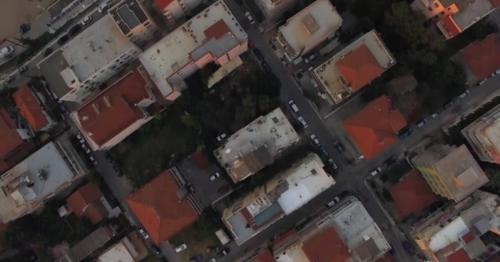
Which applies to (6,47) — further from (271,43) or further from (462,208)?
(462,208)

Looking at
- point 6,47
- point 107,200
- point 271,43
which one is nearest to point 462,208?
point 271,43

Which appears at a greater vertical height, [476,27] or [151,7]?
[151,7]

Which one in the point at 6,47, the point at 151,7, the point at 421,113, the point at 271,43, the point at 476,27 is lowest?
the point at 421,113

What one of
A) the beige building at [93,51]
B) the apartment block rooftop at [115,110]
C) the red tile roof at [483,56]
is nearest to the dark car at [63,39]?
the beige building at [93,51]

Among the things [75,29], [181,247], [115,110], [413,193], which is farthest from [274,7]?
[181,247]

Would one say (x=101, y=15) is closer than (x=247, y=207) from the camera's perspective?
No

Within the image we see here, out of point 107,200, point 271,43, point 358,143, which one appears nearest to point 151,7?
point 271,43
